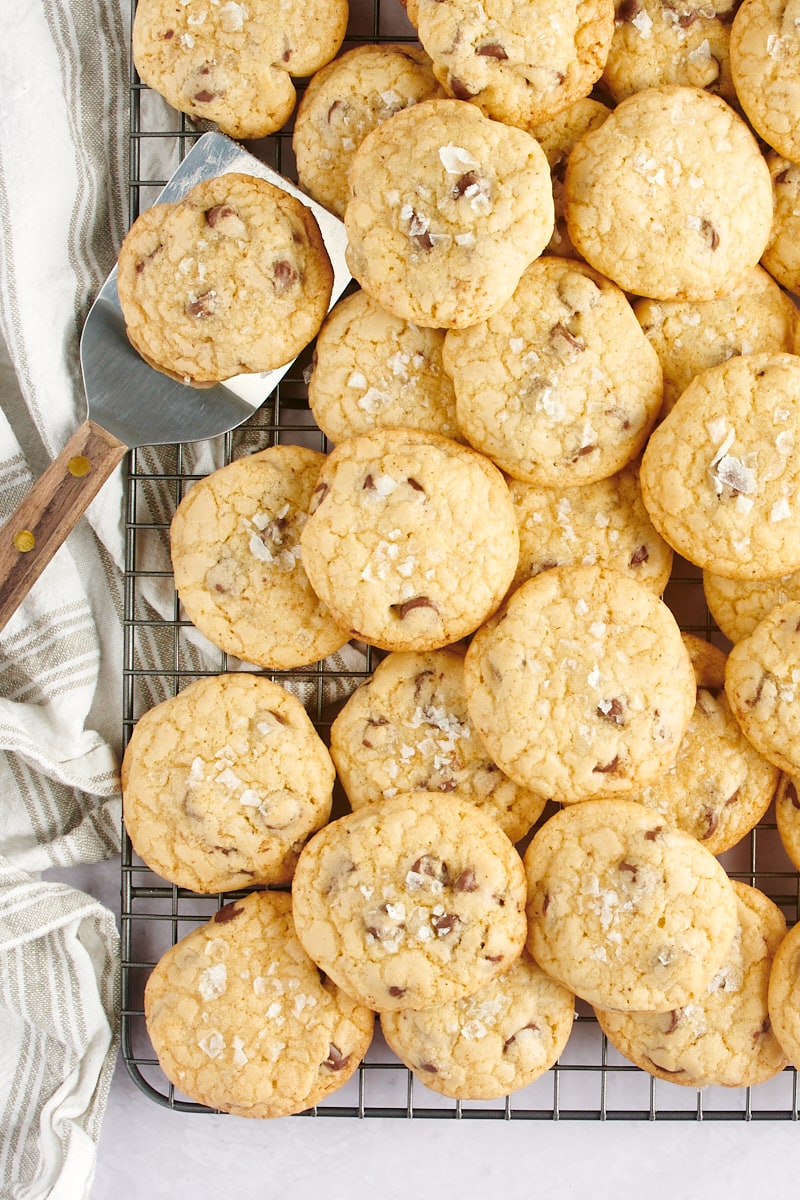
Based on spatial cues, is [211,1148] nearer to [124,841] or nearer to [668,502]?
[124,841]

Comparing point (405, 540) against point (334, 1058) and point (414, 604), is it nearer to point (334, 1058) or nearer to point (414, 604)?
point (414, 604)

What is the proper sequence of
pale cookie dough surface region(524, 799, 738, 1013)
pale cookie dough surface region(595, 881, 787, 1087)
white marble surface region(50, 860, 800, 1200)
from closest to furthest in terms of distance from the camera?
pale cookie dough surface region(524, 799, 738, 1013), pale cookie dough surface region(595, 881, 787, 1087), white marble surface region(50, 860, 800, 1200)

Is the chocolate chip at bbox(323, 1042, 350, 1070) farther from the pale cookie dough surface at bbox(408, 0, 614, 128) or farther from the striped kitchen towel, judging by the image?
the pale cookie dough surface at bbox(408, 0, 614, 128)

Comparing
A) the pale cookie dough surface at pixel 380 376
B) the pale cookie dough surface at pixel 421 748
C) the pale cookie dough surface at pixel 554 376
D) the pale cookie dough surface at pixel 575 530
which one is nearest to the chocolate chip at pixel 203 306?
the pale cookie dough surface at pixel 380 376

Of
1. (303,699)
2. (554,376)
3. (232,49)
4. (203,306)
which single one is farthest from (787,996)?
(232,49)

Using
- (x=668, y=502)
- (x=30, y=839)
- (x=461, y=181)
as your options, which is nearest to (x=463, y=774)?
(x=668, y=502)

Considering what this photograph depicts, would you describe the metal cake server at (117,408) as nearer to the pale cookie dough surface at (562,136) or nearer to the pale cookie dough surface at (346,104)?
the pale cookie dough surface at (346,104)

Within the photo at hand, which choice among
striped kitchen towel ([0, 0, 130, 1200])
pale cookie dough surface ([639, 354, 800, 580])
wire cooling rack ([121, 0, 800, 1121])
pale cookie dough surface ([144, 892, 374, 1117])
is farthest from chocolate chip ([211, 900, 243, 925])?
pale cookie dough surface ([639, 354, 800, 580])
